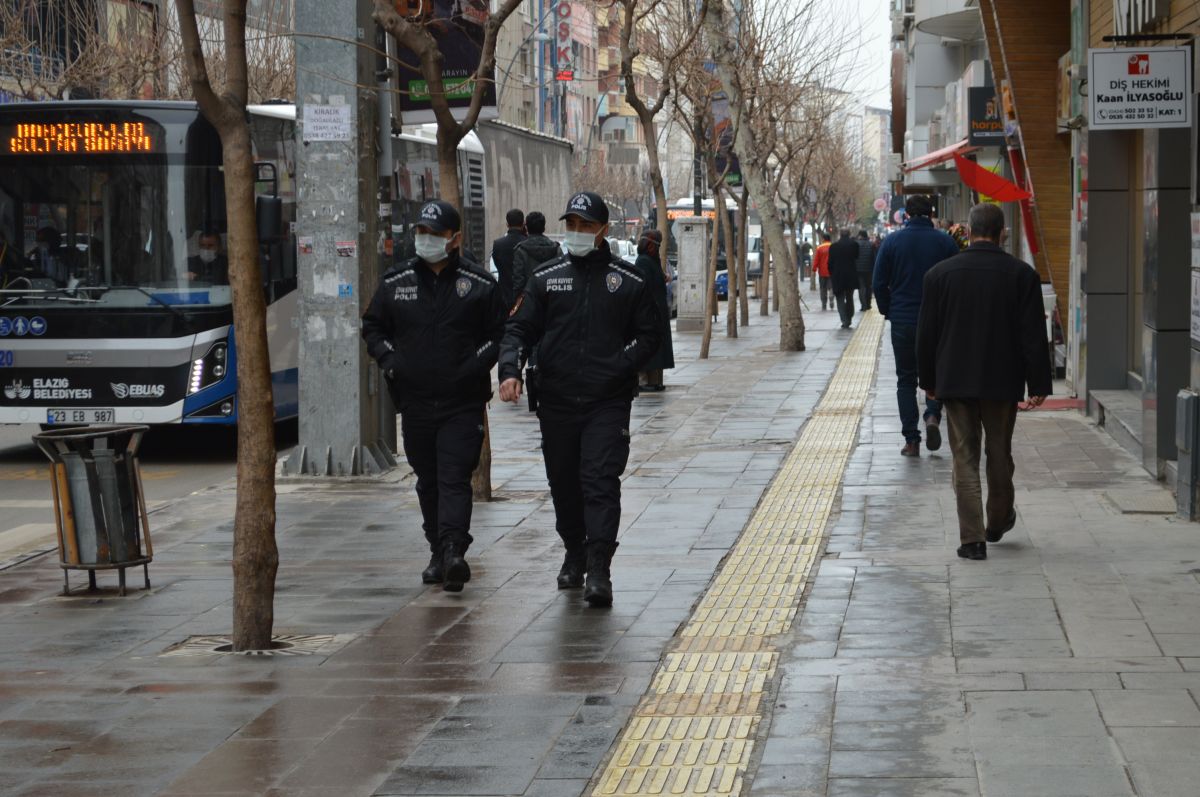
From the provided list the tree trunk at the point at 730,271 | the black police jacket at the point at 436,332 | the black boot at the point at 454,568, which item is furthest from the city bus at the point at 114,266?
the tree trunk at the point at 730,271

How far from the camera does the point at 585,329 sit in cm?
830

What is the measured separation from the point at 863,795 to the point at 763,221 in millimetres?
23019

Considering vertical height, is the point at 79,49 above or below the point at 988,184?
above

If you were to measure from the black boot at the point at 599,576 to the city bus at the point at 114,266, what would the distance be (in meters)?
7.37

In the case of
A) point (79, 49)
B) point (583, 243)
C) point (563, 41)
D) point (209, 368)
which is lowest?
point (209, 368)

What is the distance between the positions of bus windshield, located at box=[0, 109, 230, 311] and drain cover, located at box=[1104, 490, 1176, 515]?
7.54 m

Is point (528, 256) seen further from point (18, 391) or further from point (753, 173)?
point (753, 173)

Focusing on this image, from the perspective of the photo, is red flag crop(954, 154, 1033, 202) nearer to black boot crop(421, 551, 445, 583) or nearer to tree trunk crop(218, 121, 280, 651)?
black boot crop(421, 551, 445, 583)

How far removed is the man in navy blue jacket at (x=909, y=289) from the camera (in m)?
13.4

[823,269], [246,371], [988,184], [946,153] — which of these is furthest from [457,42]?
[823,269]

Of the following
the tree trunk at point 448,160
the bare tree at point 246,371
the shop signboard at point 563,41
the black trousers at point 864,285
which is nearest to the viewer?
the bare tree at point 246,371

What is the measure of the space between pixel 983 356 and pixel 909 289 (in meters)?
4.39

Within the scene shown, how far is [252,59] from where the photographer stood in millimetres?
37031

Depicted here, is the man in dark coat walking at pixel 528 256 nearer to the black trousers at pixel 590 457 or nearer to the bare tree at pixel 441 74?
the bare tree at pixel 441 74
